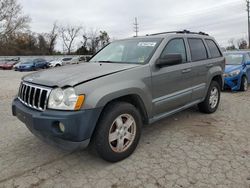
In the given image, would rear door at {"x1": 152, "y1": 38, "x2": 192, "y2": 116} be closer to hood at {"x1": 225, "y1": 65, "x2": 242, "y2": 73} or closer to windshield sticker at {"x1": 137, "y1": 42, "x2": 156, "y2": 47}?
windshield sticker at {"x1": 137, "y1": 42, "x2": 156, "y2": 47}

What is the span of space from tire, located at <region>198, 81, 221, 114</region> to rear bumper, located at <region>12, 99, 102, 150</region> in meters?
3.16

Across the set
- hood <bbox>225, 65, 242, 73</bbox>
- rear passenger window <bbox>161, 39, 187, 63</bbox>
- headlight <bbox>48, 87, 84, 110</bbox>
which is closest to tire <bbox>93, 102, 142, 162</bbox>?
headlight <bbox>48, 87, 84, 110</bbox>

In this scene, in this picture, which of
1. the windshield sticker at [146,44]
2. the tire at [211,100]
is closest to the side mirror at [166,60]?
the windshield sticker at [146,44]

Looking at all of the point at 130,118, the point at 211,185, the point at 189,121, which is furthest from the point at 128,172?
the point at 189,121

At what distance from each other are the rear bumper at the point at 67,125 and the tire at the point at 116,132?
16 cm

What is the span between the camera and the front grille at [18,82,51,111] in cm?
279

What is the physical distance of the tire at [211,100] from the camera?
5.02m

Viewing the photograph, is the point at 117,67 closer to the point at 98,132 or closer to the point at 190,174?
A: the point at 98,132

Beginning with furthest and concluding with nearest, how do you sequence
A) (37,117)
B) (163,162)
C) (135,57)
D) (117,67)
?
(135,57)
(117,67)
(163,162)
(37,117)

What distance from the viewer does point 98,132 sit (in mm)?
2803

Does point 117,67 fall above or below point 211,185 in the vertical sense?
above

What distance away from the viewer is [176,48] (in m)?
4.08

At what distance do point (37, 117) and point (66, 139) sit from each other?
1.49 feet

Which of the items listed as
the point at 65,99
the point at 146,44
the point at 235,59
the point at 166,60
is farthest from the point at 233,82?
the point at 65,99
